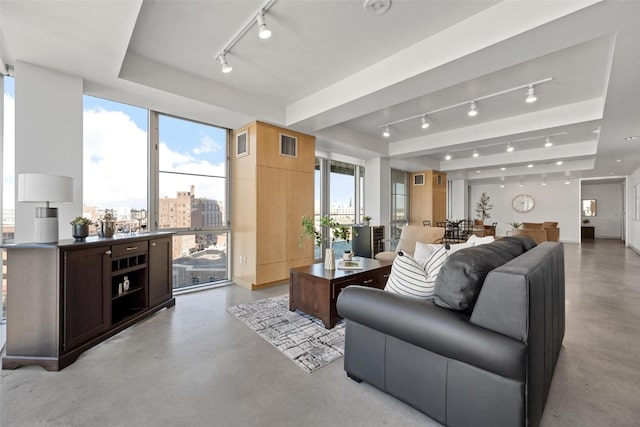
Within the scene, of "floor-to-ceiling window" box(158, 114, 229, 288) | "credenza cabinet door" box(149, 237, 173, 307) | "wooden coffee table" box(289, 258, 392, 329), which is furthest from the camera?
"floor-to-ceiling window" box(158, 114, 229, 288)

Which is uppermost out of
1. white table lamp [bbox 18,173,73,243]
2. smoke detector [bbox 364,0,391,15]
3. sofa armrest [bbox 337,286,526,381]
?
smoke detector [bbox 364,0,391,15]

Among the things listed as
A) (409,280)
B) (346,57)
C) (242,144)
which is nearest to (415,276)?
(409,280)

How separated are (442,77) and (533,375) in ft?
9.15

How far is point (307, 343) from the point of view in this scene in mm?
2680

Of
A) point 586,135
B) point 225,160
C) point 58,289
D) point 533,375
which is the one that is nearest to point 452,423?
point 533,375

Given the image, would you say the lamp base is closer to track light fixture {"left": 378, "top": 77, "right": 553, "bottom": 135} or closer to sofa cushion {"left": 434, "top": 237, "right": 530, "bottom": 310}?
sofa cushion {"left": 434, "top": 237, "right": 530, "bottom": 310}

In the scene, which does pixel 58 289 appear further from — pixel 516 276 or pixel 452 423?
pixel 516 276

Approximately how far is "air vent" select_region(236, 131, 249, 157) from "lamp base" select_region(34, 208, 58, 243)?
8.88 ft

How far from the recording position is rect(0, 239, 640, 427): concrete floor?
1.73 metres

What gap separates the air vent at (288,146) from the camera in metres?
4.91

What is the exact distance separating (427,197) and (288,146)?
5820 mm

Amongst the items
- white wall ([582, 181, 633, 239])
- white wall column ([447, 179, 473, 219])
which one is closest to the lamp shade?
white wall column ([447, 179, 473, 219])

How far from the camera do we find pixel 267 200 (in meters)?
4.68

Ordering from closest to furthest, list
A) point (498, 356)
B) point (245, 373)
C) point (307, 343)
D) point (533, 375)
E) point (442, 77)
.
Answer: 1. point (498, 356)
2. point (533, 375)
3. point (245, 373)
4. point (307, 343)
5. point (442, 77)
